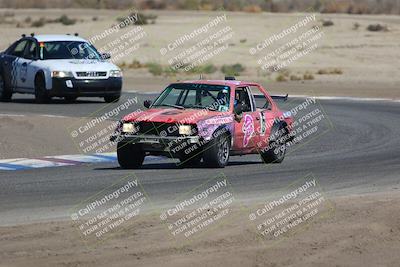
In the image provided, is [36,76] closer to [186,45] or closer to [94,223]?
[94,223]

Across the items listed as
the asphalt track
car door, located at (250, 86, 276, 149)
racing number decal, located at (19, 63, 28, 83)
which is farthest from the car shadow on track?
racing number decal, located at (19, 63, 28, 83)

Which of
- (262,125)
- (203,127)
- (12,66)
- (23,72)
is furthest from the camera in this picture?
Result: (12,66)

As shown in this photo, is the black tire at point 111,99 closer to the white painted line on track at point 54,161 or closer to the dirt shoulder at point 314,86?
the dirt shoulder at point 314,86

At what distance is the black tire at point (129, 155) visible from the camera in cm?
1626

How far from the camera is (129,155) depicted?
1655cm

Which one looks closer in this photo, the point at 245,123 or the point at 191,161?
the point at 191,161

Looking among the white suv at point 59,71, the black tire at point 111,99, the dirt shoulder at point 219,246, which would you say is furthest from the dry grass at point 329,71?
the dirt shoulder at point 219,246

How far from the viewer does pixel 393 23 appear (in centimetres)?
6769

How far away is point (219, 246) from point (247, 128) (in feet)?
22.7

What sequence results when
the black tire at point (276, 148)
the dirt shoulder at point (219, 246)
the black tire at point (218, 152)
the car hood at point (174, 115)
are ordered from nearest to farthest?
the dirt shoulder at point (219, 246), the car hood at point (174, 115), the black tire at point (218, 152), the black tire at point (276, 148)

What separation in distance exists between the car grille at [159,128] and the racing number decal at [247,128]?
4.79 ft

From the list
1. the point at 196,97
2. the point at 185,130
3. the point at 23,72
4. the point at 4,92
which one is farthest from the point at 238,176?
the point at 4,92

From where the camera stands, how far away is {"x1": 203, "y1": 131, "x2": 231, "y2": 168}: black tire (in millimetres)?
16234

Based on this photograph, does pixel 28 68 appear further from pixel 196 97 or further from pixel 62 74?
pixel 196 97
